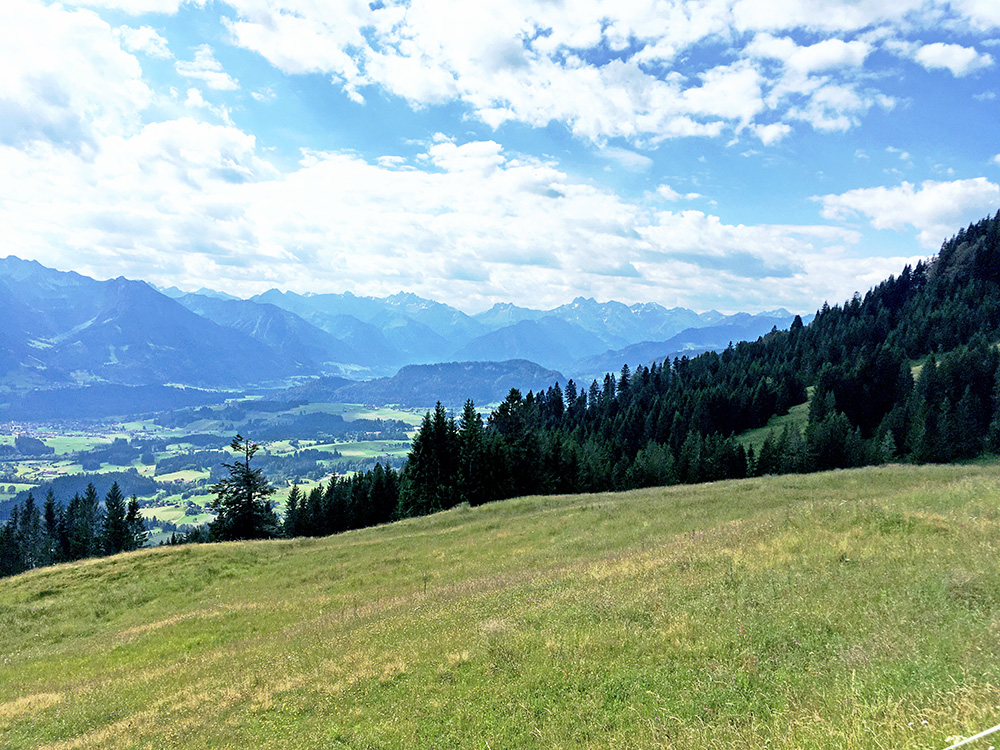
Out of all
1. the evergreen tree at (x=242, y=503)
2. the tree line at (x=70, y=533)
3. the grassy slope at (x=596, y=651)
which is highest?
the grassy slope at (x=596, y=651)

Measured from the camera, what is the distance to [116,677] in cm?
1998

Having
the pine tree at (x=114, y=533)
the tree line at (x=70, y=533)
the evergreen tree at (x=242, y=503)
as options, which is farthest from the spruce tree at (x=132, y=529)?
the evergreen tree at (x=242, y=503)

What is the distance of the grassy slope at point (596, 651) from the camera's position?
9.17m

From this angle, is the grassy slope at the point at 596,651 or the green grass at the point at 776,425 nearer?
the grassy slope at the point at 596,651

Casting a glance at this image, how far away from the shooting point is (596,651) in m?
12.7

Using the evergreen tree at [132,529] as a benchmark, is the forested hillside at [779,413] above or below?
above

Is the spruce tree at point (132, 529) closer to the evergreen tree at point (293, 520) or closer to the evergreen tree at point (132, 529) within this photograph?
the evergreen tree at point (132, 529)

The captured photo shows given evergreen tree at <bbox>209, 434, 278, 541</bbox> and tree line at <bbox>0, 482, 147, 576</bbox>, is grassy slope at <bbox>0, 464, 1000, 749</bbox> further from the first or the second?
tree line at <bbox>0, 482, 147, 576</bbox>

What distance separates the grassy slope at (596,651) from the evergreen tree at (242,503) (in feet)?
113

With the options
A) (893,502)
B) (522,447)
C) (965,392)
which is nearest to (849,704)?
(893,502)

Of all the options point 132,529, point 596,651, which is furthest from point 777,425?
point 132,529

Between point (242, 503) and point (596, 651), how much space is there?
6555 cm

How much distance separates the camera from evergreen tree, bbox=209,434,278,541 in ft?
215

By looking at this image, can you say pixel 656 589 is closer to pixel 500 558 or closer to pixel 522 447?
pixel 500 558
